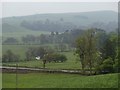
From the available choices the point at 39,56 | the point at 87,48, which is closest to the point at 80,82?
the point at 87,48

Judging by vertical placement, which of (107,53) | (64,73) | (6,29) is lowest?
(64,73)

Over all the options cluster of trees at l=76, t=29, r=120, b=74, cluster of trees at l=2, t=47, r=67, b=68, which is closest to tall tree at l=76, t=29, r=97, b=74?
cluster of trees at l=76, t=29, r=120, b=74

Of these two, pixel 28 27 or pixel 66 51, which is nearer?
pixel 66 51

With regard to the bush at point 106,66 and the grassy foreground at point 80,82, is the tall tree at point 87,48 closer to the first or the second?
the bush at point 106,66

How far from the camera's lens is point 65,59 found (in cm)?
6806

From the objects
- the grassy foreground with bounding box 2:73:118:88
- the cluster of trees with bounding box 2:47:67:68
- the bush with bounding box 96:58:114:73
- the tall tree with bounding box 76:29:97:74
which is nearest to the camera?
the grassy foreground with bounding box 2:73:118:88

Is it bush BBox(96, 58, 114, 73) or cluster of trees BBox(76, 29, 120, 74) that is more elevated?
cluster of trees BBox(76, 29, 120, 74)

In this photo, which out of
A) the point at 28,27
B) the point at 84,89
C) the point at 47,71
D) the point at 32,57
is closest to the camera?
the point at 84,89

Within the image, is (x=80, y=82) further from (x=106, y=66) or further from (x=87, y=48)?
(x=87, y=48)

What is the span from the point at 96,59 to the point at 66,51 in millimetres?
38311

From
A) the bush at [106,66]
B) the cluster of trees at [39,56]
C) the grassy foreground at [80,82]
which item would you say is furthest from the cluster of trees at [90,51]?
the grassy foreground at [80,82]

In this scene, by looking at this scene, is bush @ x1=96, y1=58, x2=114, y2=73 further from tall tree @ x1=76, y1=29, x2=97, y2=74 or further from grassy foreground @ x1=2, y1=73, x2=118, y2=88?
grassy foreground @ x1=2, y1=73, x2=118, y2=88

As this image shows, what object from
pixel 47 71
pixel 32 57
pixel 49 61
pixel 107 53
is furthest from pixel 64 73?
pixel 32 57

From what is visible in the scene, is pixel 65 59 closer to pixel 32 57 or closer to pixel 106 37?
pixel 32 57
